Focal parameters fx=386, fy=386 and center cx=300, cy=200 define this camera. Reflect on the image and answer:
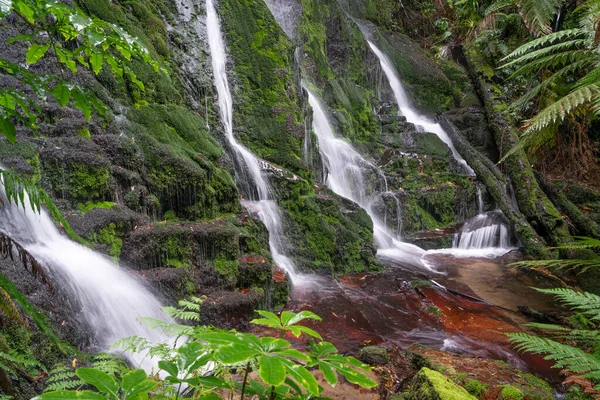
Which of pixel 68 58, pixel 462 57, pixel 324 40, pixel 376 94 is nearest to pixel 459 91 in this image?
pixel 462 57

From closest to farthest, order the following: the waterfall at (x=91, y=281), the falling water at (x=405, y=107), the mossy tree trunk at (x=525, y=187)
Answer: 1. the waterfall at (x=91, y=281)
2. the mossy tree trunk at (x=525, y=187)
3. the falling water at (x=405, y=107)

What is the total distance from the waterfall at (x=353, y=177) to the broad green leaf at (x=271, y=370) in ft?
26.7

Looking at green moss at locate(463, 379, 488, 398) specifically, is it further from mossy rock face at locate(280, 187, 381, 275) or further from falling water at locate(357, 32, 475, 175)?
falling water at locate(357, 32, 475, 175)

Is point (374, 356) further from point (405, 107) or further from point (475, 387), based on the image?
point (405, 107)

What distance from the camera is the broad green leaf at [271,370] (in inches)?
29.8

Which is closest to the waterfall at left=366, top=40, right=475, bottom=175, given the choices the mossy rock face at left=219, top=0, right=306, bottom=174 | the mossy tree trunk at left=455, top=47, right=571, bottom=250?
the mossy tree trunk at left=455, top=47, right=571, bottom=250

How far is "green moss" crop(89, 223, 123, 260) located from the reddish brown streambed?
90.3 inches

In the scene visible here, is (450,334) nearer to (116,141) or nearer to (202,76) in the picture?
(116,141)

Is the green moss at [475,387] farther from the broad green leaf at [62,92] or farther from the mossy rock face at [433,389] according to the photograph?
the broad green leaf at [62,92]

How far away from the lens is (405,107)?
13930mm

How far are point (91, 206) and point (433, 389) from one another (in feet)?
12.6

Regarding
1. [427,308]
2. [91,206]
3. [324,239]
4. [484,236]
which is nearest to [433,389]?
[427,308]

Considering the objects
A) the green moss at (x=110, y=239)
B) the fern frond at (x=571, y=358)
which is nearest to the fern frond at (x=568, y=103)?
the fern frond at (x=571, y=358)

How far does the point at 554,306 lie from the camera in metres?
6.14
